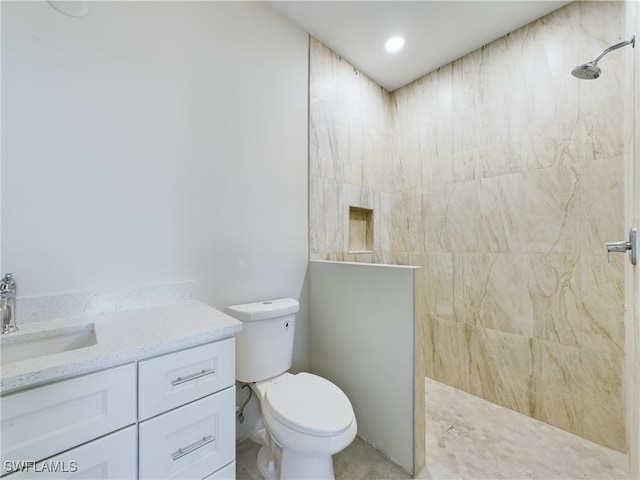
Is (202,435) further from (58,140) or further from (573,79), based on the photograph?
(573,79)

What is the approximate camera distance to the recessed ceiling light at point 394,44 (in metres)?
1.96

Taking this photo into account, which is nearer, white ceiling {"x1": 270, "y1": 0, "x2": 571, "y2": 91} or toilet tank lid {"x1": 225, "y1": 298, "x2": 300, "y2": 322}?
toilet tank lid {"x1": 225, "y1": 298, "x2": 300, "y2": 322}

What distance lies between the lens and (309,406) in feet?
3.92

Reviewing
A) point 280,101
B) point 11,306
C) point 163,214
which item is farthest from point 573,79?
A: point 11,306

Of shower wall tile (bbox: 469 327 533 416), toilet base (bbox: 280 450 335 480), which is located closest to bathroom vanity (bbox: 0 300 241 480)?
toilet base (bbox: 280 450 335 480)

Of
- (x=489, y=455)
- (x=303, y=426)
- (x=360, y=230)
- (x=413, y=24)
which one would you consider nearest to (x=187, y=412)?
(x=303, y=426)

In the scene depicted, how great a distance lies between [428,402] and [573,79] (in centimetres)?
231

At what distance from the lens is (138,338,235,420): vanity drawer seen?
0.78 metres

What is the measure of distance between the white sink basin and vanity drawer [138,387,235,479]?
360mm

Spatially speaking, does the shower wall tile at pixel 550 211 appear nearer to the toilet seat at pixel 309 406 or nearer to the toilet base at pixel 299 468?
the toilet seat at pixel 309 406

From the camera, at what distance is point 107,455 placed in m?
0.72

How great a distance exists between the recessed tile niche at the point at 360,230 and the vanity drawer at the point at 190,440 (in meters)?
1.55

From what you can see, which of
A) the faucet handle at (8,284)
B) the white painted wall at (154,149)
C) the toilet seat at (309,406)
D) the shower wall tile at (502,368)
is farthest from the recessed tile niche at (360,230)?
the faucet handle at (8,284)

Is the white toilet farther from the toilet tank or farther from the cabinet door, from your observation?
the cabinet door
